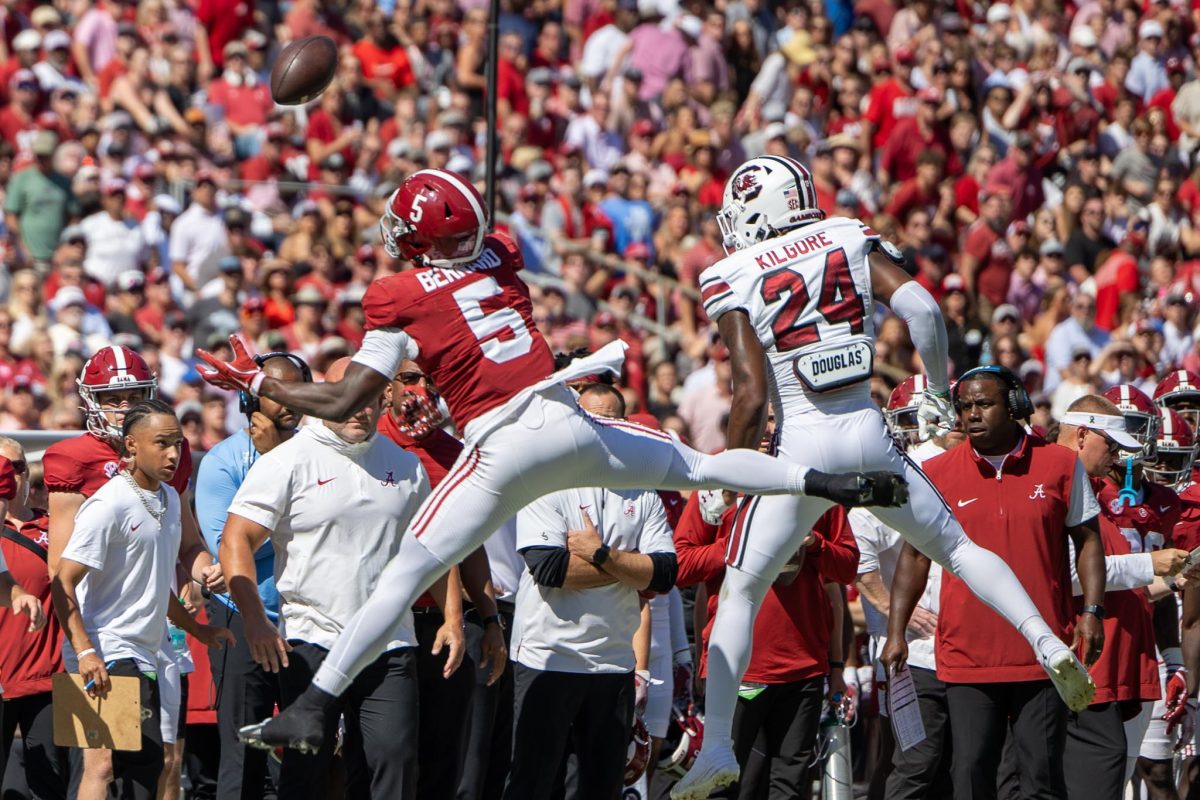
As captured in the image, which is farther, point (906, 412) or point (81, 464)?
point (906, 412)

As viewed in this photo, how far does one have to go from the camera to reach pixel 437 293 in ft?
23.1

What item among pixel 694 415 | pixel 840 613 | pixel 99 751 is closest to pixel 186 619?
pixel 99 751

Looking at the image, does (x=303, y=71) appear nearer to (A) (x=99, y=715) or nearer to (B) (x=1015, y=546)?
(A) (x=99, y=715)

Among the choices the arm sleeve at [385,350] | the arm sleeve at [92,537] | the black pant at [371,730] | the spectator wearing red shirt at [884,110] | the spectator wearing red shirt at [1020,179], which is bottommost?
the black pant at [371,730]

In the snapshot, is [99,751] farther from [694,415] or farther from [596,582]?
[694,415]

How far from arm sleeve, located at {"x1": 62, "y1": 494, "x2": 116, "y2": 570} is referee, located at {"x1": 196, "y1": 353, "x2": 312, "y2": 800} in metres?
0.64

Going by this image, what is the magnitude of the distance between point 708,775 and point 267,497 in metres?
2.01

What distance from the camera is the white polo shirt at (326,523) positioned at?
765 centimetres

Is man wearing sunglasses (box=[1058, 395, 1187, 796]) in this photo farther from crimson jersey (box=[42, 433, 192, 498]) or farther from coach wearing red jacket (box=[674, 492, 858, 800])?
crimson jersey (box=[42, 433, 192, 498])

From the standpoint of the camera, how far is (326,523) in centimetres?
767

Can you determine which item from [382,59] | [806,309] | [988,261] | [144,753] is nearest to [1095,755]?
[806,309]

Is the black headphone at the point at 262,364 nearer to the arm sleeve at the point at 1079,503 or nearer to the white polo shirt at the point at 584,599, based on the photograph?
the white polo shirt at the point at 584,599

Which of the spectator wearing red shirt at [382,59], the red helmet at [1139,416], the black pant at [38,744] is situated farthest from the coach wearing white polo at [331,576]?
the spectator wearing red shirt at [382,59]

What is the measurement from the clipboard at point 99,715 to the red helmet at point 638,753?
227 centimetres
